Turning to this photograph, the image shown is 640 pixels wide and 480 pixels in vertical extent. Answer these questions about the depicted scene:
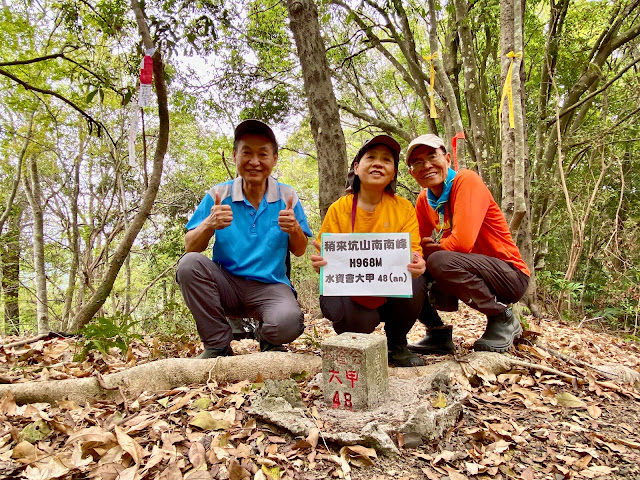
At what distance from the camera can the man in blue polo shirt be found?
2.66 m

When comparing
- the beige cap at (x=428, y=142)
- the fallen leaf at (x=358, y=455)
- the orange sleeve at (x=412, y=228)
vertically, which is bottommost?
the fallen leaf at (x=358, y=455)

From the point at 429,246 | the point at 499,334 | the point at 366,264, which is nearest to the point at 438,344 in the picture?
the point at 499,334

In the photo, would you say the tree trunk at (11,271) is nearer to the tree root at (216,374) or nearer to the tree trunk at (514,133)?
the tree root at (216,374)

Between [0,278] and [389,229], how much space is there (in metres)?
11.4

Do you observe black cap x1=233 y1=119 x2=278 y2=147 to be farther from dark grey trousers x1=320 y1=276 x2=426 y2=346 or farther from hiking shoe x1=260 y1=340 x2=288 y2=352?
hiking shoe x1=260 y1=340 x2=288 y2=352

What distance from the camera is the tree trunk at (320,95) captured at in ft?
13.8

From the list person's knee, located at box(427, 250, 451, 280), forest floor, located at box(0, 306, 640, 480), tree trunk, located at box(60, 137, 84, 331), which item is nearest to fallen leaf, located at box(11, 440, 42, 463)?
forest floor, located at box(0, 306, 640, 480)

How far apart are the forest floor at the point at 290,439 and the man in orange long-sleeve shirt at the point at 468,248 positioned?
0.51 meters

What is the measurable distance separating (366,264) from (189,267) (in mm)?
1265

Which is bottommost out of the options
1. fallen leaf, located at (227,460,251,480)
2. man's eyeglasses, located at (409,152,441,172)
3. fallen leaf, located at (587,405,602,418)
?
fallen leaf, located at (587,405,602,418)

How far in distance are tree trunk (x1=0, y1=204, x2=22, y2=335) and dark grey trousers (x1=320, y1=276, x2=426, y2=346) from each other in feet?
34.3

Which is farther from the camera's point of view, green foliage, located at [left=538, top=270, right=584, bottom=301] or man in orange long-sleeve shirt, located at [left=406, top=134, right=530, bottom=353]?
green foliage, located at [left=538, top=270, right=584, bottom=301]

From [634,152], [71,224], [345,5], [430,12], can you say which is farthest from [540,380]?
[71,224]

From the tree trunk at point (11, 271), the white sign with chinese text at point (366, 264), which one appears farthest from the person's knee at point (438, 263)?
the tree trunk at point (11, 271)
